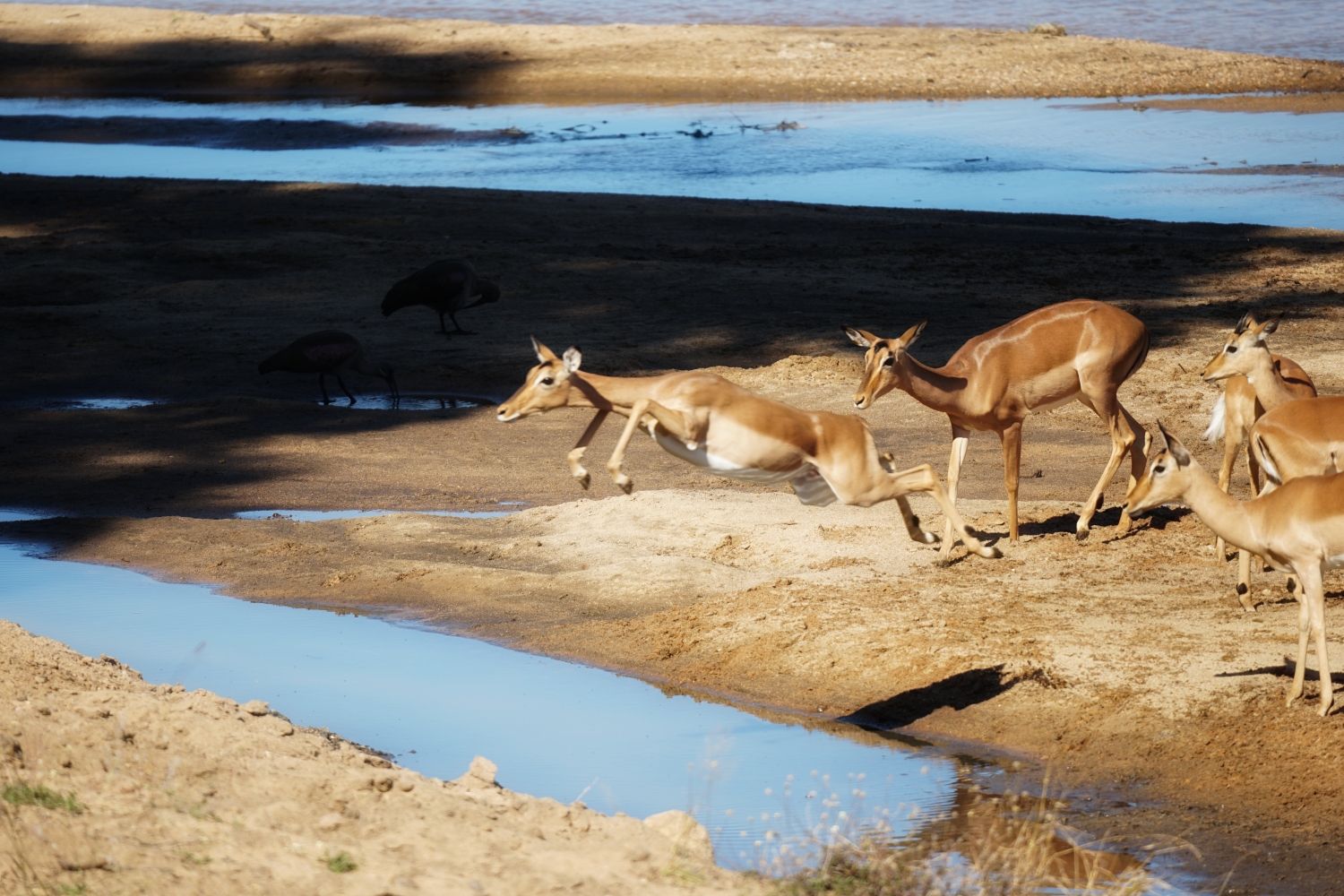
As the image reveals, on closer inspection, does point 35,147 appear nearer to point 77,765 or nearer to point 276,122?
point 276,122

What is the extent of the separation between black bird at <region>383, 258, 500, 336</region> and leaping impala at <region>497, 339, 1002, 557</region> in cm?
1320

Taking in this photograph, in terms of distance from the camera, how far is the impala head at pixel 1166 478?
335 inches

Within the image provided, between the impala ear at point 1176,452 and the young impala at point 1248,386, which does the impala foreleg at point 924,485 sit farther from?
the young impala at point 1248,386

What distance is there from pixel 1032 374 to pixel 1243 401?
1.60m

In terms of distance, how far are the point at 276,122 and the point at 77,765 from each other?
39.1 meters

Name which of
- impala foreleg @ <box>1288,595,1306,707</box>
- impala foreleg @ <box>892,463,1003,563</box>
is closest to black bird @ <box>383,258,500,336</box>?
impala foreleg @ <box>892,463,1003,563</box>

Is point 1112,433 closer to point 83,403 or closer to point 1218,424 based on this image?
point 1218,424

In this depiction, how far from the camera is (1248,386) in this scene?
11.5m

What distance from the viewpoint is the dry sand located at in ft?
19.2

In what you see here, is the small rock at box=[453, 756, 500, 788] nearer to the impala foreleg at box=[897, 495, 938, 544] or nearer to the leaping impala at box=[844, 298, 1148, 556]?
the impala foreleg at box=[897, 495, 938, 544]

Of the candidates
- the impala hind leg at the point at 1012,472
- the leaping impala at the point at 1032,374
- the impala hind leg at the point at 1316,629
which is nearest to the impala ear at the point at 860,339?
the leaping impala at the point at 1032,374

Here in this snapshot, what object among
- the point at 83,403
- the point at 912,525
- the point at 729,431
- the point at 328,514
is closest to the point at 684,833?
the point at 729,431

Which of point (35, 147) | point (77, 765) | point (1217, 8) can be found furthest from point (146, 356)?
point (1217, 8)

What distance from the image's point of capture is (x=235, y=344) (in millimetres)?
21906
